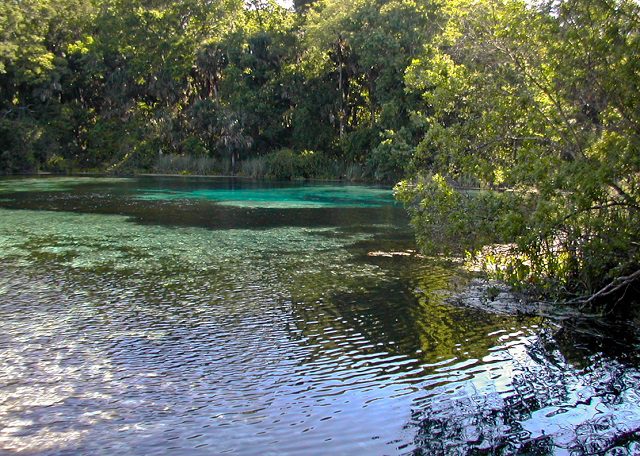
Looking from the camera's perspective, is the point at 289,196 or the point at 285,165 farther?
the point at 285,165

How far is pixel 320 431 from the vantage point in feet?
23.4

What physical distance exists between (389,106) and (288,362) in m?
35.2

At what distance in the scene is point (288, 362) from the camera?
9.21 m

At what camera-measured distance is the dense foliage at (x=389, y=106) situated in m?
9.35

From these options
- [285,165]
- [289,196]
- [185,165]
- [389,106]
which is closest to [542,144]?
[289,196]

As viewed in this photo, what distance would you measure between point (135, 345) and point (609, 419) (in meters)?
6.33

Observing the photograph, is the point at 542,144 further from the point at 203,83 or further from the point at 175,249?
the point at 203,83

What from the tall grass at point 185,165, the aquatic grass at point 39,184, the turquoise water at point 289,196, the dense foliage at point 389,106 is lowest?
the turquoise water at point 289,196

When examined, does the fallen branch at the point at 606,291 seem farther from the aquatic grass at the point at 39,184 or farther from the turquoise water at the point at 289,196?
the aquatic grass at the point at 39,184

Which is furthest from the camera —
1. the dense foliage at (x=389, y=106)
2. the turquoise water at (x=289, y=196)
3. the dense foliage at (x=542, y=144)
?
the turquoise water at (x=289, y=196)

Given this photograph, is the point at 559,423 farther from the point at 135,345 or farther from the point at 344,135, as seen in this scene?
the point at 344,135

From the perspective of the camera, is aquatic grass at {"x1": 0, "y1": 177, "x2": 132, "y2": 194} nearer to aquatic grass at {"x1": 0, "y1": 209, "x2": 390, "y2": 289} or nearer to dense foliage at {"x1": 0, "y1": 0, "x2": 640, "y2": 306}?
dense foliage at {"x1": 0, "y1": 0, "x2": 640, "y2": 306}

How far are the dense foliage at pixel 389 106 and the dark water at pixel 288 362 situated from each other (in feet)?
5.19

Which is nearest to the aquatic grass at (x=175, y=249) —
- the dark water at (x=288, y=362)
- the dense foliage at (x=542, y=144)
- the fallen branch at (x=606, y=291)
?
the dark water at (x=288, y=362)
